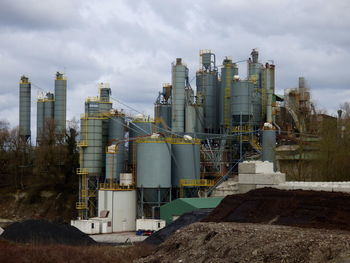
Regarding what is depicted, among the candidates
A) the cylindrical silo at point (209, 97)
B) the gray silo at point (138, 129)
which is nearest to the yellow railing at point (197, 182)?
the gray silo at point (138, 129)

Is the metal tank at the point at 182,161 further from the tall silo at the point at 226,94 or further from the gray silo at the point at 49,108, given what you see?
the gray silo at the point at 49,108

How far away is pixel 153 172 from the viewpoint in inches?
1631

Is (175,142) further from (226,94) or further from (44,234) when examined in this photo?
(44,234)

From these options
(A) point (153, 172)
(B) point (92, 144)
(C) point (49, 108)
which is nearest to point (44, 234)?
(A) point (153, 172)

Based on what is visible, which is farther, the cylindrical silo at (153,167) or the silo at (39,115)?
the silo at (39,115)

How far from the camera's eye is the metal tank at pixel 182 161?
43.2 meters

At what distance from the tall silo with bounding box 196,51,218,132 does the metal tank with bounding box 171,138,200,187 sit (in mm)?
10619

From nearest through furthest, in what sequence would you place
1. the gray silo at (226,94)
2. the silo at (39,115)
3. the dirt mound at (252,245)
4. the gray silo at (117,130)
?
the dirt mound at (252,245) → the gray silo at (117,130) → the gray silo at (226,94) → the silo at (39,115)

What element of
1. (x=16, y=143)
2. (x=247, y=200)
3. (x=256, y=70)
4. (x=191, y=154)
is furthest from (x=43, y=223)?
(x=16, y=143)

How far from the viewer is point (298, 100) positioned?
5559 centimetres

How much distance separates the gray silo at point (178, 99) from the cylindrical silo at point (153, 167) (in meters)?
7.99

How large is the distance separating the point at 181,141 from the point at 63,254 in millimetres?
22597

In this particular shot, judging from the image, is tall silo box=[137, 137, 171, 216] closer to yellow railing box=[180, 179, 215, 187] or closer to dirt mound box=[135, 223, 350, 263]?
yellow railing box=[180, 179, 215, 187]

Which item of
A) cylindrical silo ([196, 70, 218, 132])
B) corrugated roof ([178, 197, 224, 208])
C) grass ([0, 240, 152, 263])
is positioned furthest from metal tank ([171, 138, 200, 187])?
grass ([0, 240, 152, 263])
